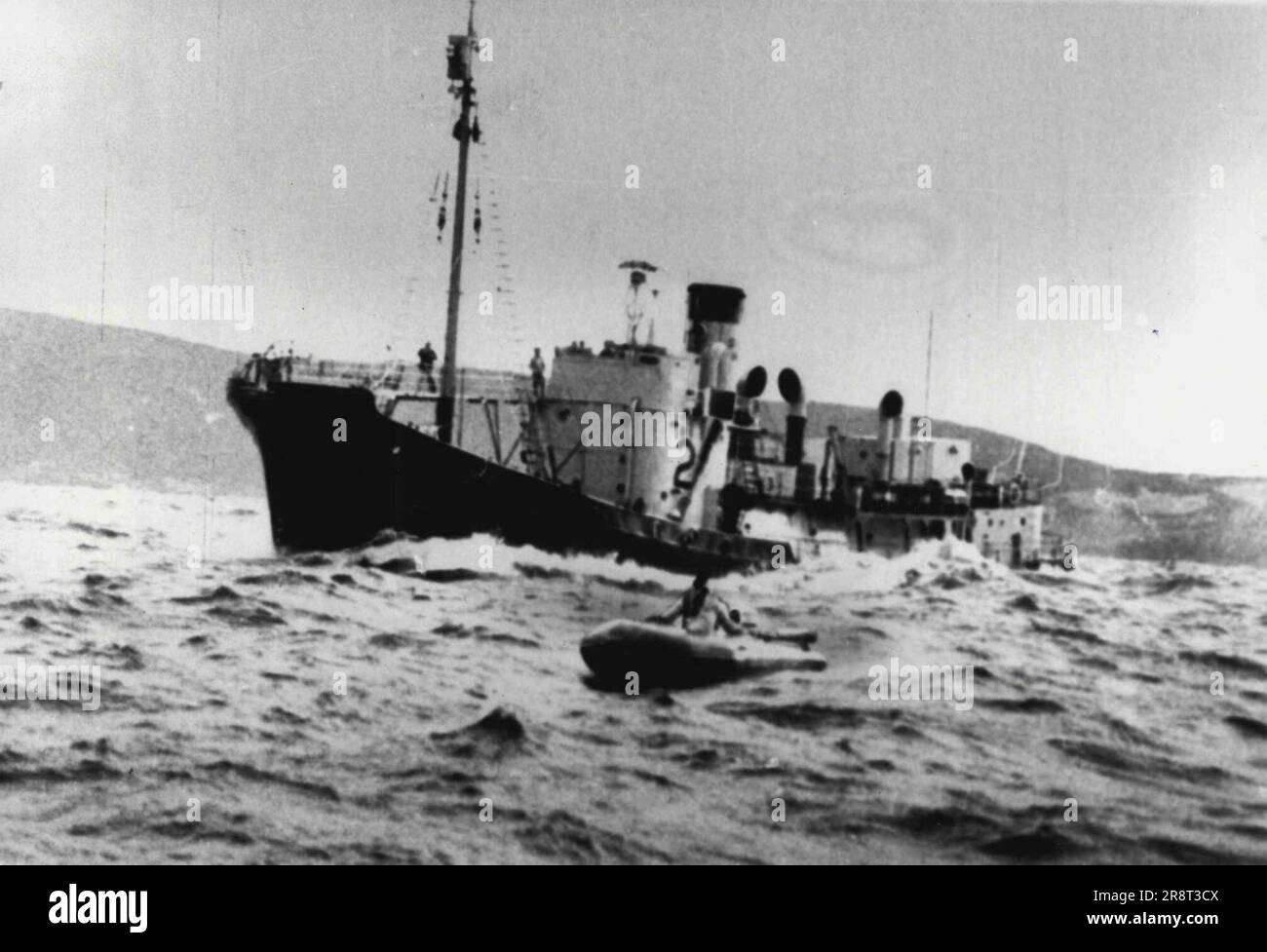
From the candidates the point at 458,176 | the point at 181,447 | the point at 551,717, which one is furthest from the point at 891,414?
the point at 181,447

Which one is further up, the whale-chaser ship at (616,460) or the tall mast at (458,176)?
the tall mast at (458,176)

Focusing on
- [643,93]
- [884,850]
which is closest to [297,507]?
[643,93]

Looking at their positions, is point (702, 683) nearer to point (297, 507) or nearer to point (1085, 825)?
point (1085, 825)

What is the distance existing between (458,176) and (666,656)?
267 centimetres

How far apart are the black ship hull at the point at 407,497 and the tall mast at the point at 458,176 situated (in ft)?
1.83

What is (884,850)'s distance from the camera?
488 centimetres

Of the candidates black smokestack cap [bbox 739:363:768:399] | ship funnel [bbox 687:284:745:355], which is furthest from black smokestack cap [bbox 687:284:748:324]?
black smokestack cap [bbox 739:363:768:399]

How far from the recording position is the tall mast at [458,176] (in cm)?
524

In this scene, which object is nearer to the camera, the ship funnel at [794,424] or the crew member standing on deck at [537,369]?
the crew member standing on deck at [537,369]

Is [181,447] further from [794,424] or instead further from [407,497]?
[794,424]

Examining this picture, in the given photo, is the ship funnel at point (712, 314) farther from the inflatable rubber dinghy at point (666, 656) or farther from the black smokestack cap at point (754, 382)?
the inflatable rubber dinghy at point (666, 656)

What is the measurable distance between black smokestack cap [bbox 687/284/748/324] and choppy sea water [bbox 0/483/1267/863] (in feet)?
4.58

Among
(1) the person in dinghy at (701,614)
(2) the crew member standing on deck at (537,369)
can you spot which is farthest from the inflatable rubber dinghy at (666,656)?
(2) the crew member standing on deck at (537,369)
